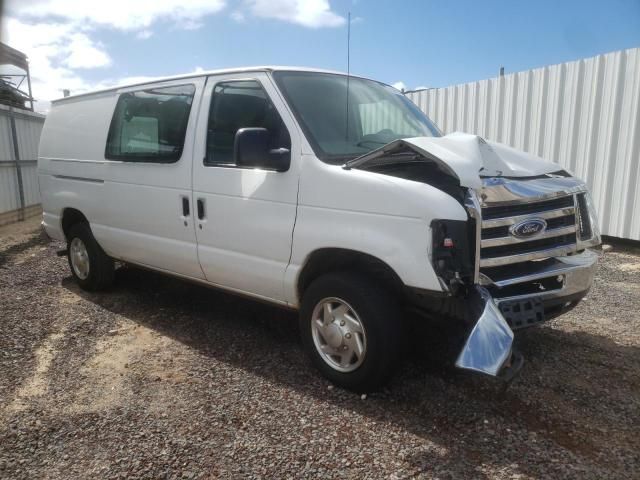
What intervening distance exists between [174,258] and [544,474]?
3134mm

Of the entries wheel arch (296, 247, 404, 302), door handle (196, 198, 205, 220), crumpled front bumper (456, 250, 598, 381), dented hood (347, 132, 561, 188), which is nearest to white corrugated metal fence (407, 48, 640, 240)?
dented hood (347, 132, 561, 188)

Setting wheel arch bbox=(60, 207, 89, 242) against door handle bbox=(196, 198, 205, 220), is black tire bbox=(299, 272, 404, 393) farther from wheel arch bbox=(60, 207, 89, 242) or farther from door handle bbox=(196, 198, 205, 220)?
wheel arch bbox=(60, 207, 89, 242)

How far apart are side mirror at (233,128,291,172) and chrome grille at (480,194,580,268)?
1.33 meters

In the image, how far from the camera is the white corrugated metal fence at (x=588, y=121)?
6.98 m

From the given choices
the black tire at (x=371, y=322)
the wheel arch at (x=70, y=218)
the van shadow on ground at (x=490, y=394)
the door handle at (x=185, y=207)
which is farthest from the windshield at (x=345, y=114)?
the wheel arch at (x=70, y=218)

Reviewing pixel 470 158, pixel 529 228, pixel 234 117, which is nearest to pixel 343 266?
pixel 470 158

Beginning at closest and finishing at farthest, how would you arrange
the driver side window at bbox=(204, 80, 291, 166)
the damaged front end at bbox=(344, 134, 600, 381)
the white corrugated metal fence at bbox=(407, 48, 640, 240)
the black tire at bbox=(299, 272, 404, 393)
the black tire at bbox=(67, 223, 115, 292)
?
the damaged front end at bbox=(344, 134, 600, 381), the black tire at bbox=(299, 272, 404, 393), the driver side window at bbox=(204, 80, 291, 166), the black tire at bbox=(67, 223, 115, 292), the white corrugated metal fence at bbox=(407, 48, 640, 240)

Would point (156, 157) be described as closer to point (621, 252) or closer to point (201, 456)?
point (201, 456)

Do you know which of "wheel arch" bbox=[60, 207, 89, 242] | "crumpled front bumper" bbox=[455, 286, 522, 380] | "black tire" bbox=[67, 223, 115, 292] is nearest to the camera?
"crumpled front bumper" bbox=[455, 286, 522, 380]

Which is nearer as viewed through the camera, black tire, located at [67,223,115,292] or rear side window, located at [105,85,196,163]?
rear side window, located at [105,85,196,163]

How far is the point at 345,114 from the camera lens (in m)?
3.80

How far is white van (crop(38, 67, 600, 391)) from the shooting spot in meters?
2.85

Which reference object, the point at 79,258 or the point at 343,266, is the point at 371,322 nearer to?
the point at 343,266

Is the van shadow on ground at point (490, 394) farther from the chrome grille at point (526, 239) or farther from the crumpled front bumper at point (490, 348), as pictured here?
the chrome grille at point (526, 239)
